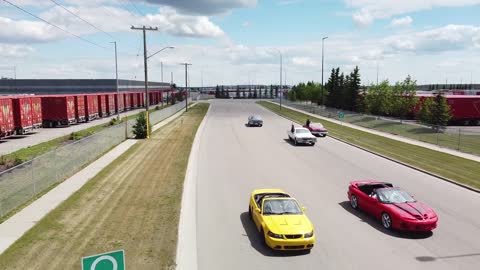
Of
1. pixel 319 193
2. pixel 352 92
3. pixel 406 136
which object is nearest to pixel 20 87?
pixel 352 92

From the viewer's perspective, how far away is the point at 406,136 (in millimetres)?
38906

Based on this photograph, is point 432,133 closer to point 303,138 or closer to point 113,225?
point 303,138

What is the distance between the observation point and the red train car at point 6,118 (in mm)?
33844

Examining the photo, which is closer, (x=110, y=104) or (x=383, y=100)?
(x=383, y=100)

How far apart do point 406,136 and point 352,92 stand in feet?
129

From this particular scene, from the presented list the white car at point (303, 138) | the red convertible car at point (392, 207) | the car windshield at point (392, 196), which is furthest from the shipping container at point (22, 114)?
the car windshield at point (392, 196)

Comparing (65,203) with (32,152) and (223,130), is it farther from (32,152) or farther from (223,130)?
(223,130)

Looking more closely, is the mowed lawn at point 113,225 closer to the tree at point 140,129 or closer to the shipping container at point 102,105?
the tree at point 140,129

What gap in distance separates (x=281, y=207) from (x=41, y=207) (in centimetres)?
900

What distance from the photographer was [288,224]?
11594 mm

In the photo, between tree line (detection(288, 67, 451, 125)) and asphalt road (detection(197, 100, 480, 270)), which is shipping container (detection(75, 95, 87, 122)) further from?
tree line (detection(288, 67, 451, 125))

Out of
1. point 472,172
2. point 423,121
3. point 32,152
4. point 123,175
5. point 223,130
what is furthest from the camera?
point 423,121

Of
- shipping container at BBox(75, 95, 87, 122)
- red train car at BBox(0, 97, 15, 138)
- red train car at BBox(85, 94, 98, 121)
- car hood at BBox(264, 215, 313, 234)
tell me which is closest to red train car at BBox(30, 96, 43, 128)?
red train car at BBox(0, 97, 15, 138)

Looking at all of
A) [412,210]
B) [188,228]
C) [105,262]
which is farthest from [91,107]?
[105,262]
